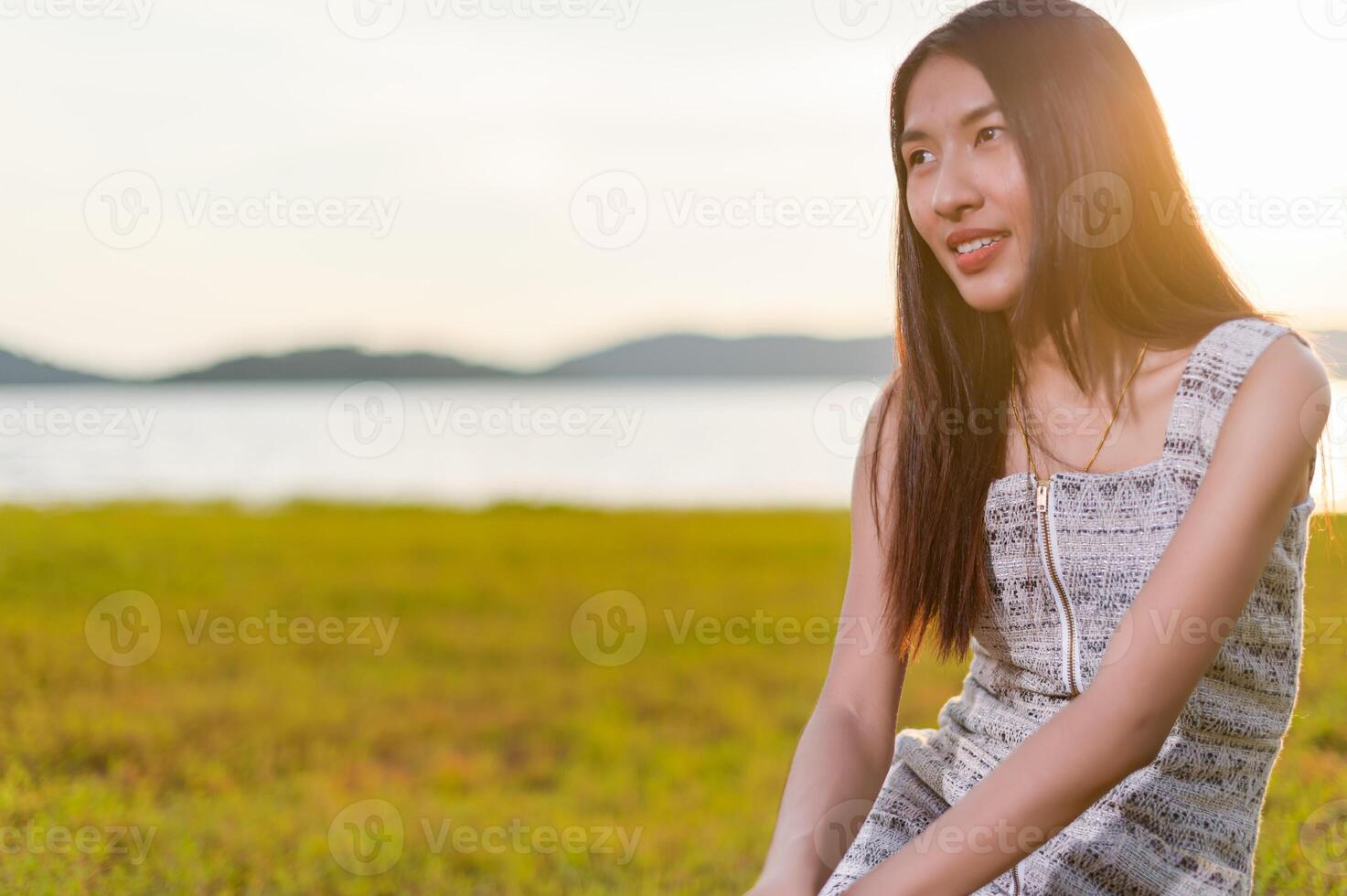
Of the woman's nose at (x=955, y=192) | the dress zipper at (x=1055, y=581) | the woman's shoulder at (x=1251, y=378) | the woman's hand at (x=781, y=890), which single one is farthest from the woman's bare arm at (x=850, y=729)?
the woman's shoulder at (x=1251, y=378)

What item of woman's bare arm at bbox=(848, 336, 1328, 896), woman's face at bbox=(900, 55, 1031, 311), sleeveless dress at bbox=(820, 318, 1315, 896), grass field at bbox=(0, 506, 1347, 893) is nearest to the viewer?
woman's bare arm at bbox=(848, 336, 1328, 896)

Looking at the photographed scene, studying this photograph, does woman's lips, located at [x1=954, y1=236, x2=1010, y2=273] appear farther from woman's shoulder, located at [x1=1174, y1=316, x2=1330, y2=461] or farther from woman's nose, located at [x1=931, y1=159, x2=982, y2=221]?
woman's shoulder, located at [x1=1174, y1=316, x2=1330, y2=461]

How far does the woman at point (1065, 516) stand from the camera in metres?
1.44

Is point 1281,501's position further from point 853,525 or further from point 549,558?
point 549,558

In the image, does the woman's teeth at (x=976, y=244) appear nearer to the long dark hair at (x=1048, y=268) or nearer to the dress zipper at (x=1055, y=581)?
the long dark hair at (x=1048, y=268)

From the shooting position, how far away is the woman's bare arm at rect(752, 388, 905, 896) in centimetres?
179

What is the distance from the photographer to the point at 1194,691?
5.33ft

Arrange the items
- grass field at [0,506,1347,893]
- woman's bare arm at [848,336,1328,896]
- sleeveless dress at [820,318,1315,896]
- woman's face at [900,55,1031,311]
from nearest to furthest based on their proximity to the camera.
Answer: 1. woman's bare arm at [848,336,1328,896]
2. sleeveless dress at [820,318,1315,896]
3. woman's face at [900,55,1031,311]
4. grass field at [0,506,1347,893]

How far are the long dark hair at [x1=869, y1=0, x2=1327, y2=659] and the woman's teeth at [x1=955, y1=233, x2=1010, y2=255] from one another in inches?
2.8

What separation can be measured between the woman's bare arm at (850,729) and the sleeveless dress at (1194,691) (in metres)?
0.07

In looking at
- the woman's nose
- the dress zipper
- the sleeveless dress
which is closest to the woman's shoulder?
the sleeveless dress

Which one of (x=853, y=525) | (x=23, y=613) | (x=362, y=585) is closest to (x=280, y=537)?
(x=362, y=585)

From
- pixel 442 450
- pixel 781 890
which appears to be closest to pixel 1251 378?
pixel 781 890

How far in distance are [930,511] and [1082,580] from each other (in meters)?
0.29
